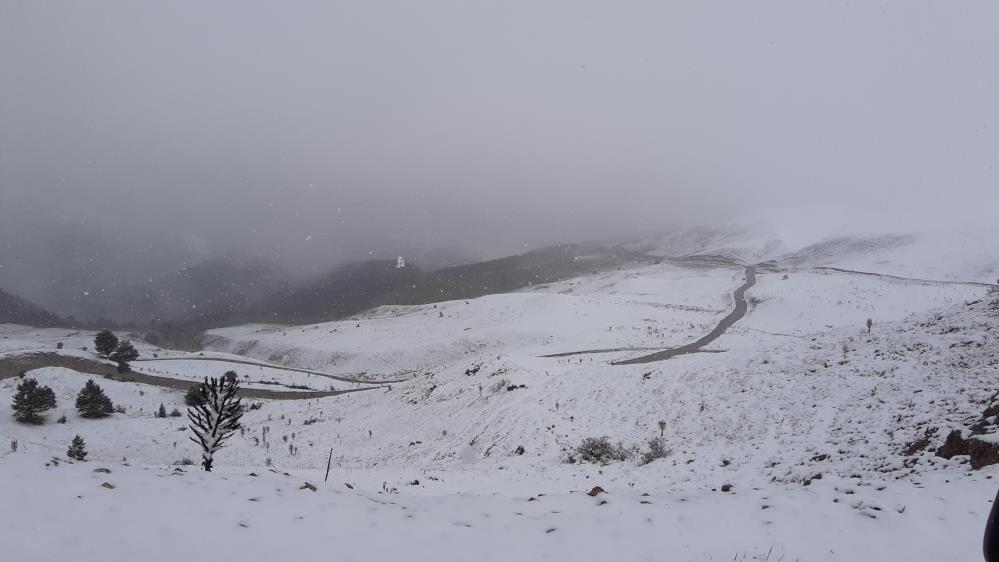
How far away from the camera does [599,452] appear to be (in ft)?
49.5

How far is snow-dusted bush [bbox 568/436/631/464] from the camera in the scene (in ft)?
47.8

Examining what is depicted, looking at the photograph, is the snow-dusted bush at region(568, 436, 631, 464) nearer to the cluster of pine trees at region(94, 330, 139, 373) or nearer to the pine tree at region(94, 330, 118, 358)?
the cluster of pine trees at region(94, 330, 139, 373)

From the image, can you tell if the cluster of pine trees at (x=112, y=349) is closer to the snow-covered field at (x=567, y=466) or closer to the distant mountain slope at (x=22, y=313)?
the snow-covered field at (x=567, y=466)

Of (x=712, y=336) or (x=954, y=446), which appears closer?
(x=954, y=446)

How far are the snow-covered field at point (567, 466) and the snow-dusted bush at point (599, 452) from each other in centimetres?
60

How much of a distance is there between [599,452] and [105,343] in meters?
47.3

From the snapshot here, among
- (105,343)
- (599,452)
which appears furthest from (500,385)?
(105,343)

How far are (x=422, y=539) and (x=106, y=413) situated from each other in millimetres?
28586

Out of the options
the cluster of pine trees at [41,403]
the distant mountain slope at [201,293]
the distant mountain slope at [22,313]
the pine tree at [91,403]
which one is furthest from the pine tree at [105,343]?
the distant mountain slope at [22,313]

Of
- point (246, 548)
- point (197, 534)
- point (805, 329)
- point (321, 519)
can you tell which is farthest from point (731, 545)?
point (805, 329)

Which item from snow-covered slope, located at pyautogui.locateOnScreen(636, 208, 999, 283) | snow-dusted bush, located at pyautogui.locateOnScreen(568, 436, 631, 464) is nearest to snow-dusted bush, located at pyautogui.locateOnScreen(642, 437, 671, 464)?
snow-dusted bush, located at pyautogui.locateOnScreen(568, 436, 631, 464)

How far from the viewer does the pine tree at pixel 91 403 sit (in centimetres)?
2432

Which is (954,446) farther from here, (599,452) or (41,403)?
(41,403)

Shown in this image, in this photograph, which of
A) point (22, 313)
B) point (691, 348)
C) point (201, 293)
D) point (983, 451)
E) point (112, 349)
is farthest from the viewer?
point (201, 293)
